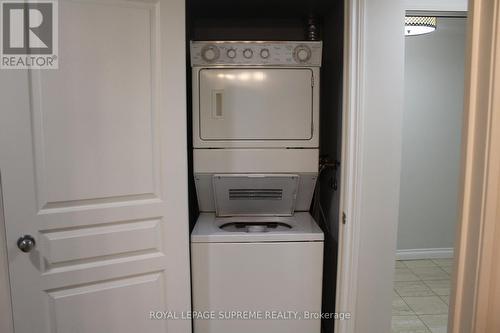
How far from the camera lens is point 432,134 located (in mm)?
3389

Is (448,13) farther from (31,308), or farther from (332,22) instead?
(31,308)

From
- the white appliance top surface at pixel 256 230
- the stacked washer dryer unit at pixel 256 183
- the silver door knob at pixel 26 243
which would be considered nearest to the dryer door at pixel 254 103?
the stacked washer dryer unit at pixel 256 183

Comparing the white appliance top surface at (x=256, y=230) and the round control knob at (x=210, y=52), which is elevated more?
the round control knob at (x=210, y=52)

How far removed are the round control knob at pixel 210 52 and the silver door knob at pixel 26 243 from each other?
118 cm

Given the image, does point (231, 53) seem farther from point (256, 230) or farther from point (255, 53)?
point (256, 230)

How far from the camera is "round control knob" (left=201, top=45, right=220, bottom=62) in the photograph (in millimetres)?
1930

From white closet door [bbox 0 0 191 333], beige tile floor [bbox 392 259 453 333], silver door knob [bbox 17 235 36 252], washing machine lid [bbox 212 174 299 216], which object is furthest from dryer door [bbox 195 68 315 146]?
beige tile floor [bbox 392 259 453 333]

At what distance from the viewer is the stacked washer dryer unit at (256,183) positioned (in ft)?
6.07

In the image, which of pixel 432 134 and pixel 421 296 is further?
pixel 432 134

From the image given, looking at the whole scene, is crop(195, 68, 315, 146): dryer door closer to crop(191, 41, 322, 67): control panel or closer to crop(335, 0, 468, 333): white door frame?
crop(191, 41, 322, 67): control panel

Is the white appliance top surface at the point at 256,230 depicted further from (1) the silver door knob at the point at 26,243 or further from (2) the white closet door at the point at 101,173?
(1) the silver door knob at the point at 26,243

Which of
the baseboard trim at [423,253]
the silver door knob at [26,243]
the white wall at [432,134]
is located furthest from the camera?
the baseboard trim at [423,253]

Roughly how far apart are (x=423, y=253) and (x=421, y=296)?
32.5 inches

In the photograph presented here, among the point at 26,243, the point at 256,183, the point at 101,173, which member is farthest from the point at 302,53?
the point at 26,243
